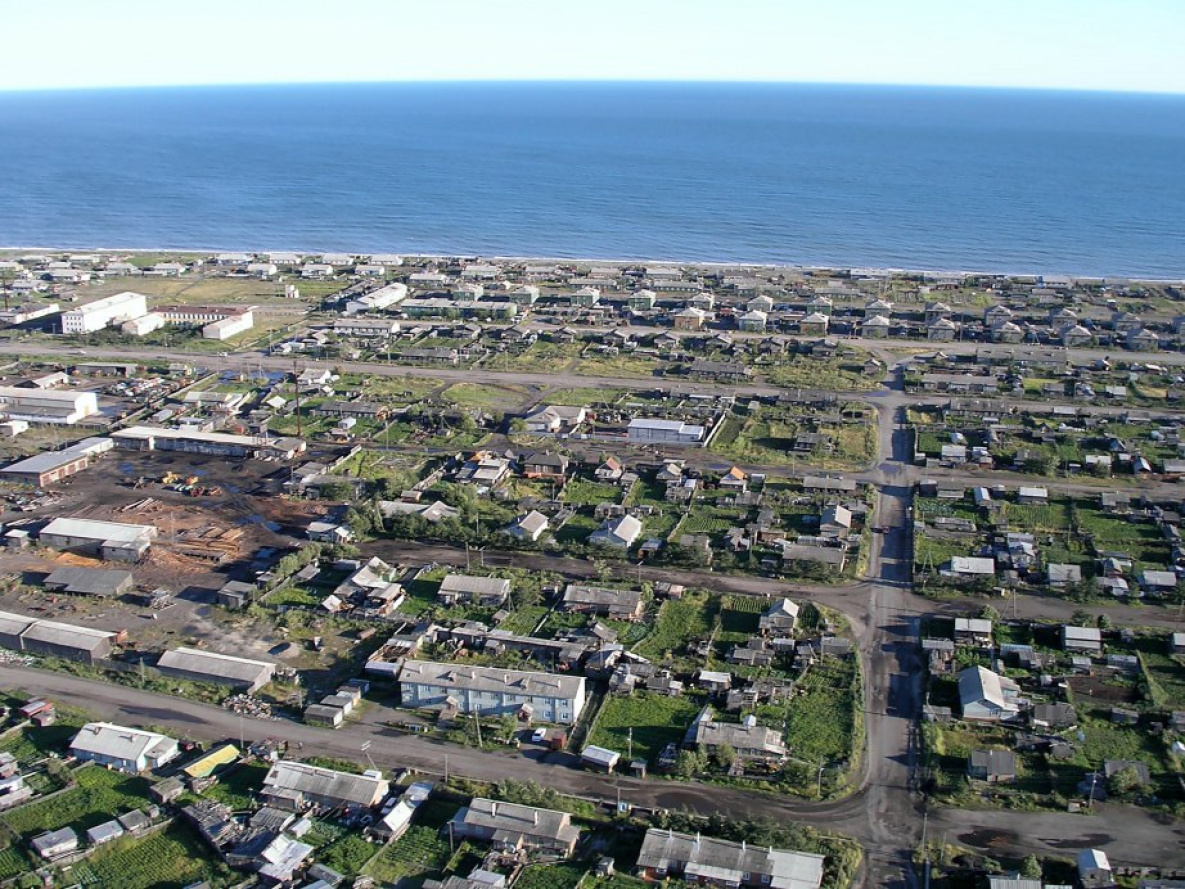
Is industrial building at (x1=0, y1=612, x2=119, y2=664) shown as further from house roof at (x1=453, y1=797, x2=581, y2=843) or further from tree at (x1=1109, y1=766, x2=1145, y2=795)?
tree at (x1=1109, y1=766, x2=1145, y2=795)

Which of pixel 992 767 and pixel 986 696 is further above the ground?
pixel 986 696

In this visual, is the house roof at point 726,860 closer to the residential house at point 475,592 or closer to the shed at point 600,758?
the shed at point 600,758

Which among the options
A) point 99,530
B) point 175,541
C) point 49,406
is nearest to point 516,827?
point 175,541

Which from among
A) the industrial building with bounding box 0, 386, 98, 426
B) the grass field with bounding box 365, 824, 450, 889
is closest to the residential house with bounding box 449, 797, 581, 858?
the grass field with bounding box 365, 824, 450, 889

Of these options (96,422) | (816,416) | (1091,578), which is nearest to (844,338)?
(816,416)

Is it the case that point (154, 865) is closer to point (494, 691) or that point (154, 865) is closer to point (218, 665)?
point (218, 665)

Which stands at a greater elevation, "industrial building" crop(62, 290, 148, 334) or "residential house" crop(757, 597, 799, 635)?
"industrial building" crop(62, 290, 148, 334)

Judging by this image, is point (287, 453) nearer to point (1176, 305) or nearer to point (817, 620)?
point (817, 620)
